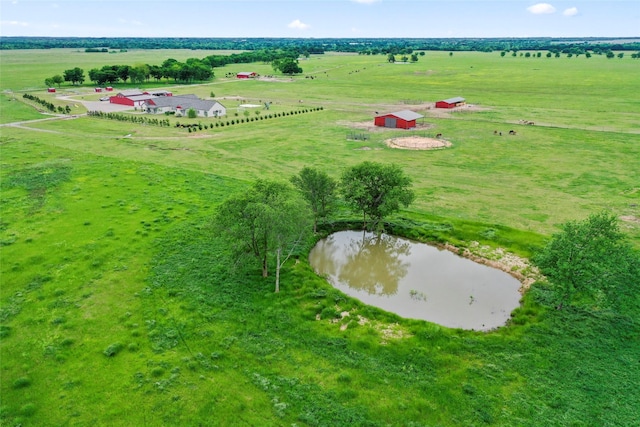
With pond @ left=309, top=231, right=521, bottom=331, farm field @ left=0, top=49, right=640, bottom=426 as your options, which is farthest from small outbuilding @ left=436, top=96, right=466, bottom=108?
pond @ left=309, top=231, right=521, bottom=331

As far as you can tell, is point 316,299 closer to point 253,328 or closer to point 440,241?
point 253,328

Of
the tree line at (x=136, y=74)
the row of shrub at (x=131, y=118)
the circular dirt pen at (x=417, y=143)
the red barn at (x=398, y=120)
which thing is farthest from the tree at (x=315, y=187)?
the tree line at (x=136, y=74)

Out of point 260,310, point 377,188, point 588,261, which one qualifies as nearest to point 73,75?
point 377,188

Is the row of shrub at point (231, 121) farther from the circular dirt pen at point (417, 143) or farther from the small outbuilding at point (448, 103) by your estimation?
the circular dirt pen at point (417, 143)

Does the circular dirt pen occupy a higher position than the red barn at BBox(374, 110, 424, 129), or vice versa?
the red barn at BBox(374, 110, 424, 129)

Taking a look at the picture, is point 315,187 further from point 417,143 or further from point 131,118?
Result: point 131,118

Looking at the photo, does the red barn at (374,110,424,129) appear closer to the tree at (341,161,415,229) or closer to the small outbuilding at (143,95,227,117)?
the small outbuilding at (143,95,227,117)
